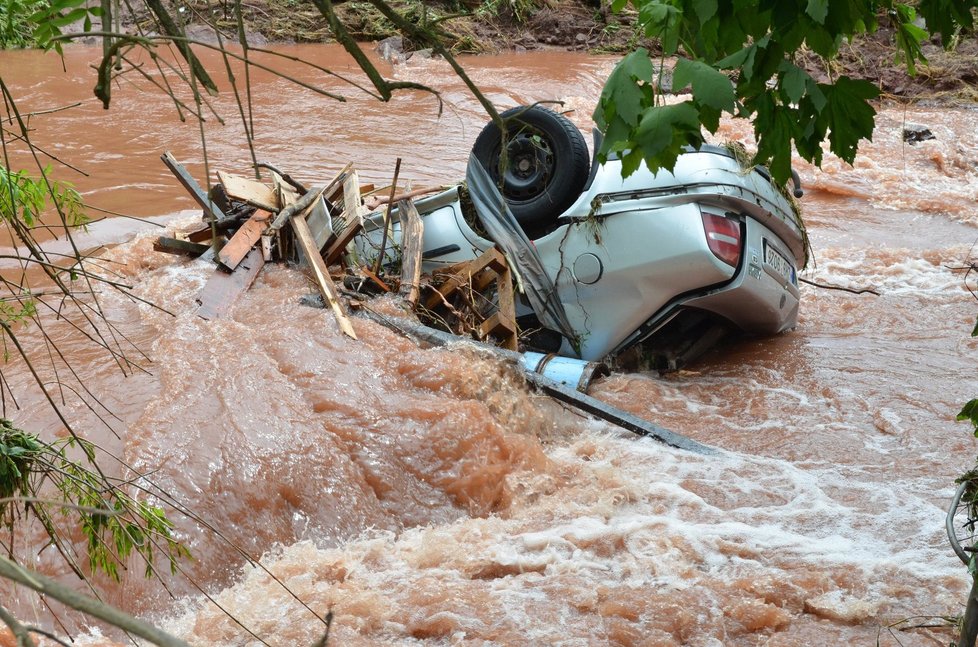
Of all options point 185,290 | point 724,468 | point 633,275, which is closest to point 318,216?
point 185,290

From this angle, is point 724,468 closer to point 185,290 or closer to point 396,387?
point 396,387

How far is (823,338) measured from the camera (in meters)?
6.97

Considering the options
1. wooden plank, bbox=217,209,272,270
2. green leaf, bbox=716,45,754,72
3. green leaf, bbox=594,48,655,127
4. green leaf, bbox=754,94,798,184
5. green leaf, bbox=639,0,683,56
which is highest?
green leaf, bbox=639,0,683,56

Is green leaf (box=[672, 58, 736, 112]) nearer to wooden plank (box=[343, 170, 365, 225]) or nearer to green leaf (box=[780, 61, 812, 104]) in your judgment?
green leaf (box=[780, 61, 812, 104])

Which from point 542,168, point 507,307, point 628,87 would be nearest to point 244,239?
point 507,307

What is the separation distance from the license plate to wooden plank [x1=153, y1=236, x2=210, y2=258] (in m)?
4.03

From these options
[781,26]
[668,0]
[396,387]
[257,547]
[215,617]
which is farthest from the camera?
[396,387]

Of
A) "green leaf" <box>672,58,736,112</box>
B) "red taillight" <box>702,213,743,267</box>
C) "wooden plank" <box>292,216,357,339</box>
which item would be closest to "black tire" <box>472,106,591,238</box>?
"red taillight" <box>702,213,743,267</box>

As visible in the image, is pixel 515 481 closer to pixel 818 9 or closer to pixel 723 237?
pixel 723 237

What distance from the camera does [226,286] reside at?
20.0 ft

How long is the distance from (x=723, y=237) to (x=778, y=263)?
0.62m

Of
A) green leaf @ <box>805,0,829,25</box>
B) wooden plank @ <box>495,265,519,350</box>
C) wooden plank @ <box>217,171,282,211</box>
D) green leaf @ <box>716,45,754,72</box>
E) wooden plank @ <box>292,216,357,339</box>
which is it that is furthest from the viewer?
wooden plank @ <box>217,171,282,211</box>

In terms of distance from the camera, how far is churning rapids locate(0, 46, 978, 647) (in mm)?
3656

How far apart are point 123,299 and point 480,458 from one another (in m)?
3.19
